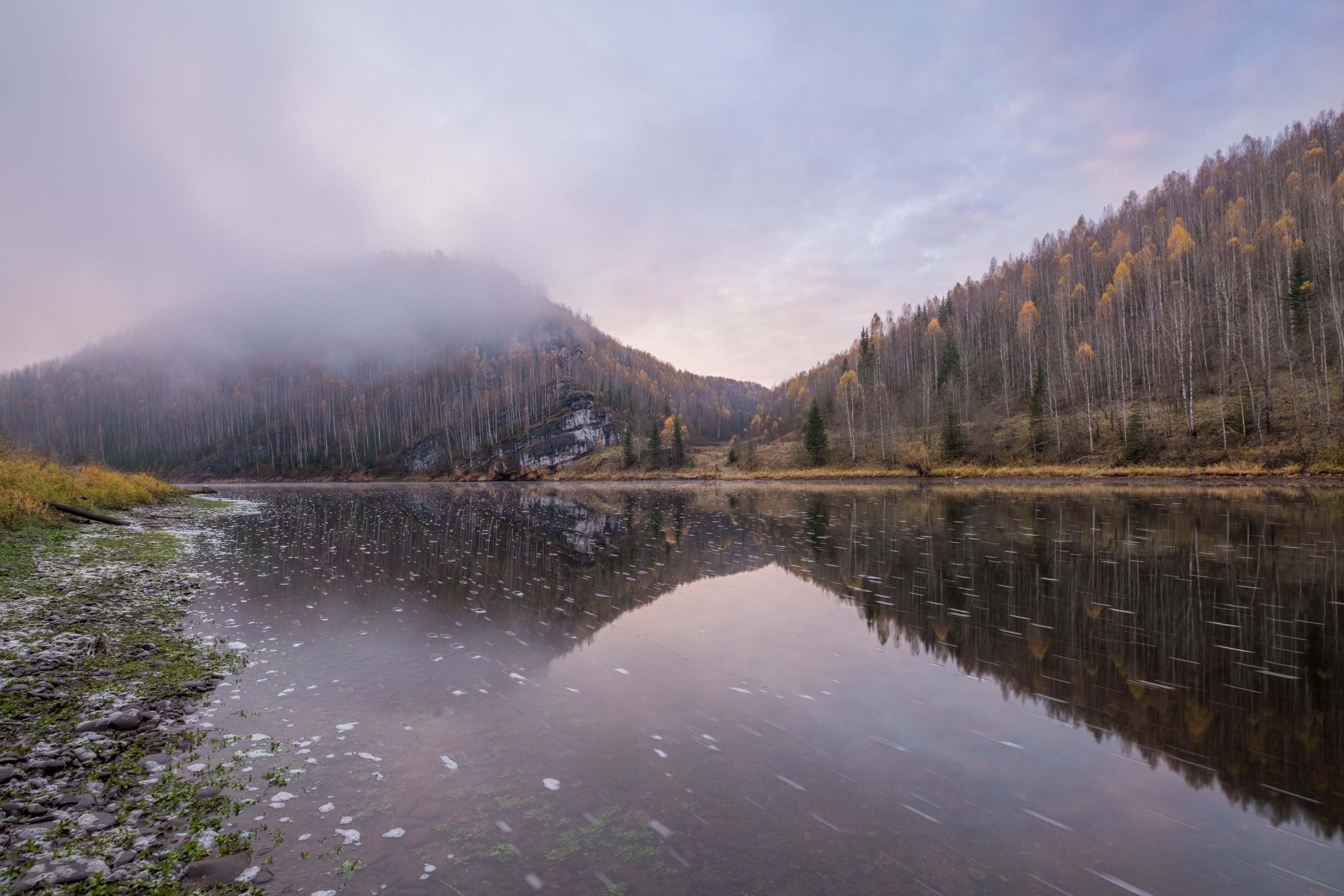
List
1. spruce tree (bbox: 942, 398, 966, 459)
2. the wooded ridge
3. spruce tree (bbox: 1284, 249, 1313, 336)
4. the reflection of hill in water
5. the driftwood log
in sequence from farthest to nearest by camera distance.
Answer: spruce tree (bbox: 942, 398, 966, 459), spruce tree (bbox: 1284, 249, 1313, 336), the wooded ridge, the driftwood log, the reflection of hill in water

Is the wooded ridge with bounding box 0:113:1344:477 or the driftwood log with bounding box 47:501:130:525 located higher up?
the wooded ridge with bounding box 0:113:1344:477

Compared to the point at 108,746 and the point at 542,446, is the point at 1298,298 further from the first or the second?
the point at 542,446

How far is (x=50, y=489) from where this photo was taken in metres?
23.5

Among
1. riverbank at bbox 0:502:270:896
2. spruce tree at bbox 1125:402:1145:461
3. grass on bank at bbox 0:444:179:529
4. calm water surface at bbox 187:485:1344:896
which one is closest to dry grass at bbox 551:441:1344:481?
spruce tree at bbox 1125:402:1145:461

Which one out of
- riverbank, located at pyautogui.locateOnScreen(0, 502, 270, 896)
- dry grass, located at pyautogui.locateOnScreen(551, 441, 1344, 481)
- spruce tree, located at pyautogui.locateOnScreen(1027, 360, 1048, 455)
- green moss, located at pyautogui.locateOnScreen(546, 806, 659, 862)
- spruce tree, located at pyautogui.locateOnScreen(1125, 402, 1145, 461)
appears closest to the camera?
riverbank, located at pyautogui.locateOnScreen(0, 502, 270, 896)

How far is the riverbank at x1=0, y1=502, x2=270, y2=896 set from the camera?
416 cm

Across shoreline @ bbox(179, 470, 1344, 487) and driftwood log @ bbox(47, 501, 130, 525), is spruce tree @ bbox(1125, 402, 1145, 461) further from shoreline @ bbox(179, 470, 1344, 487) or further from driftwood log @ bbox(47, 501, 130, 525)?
driftwood log @ bbox(47, 501, 130, 525)

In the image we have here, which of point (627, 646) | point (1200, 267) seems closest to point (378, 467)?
point (627, 646)

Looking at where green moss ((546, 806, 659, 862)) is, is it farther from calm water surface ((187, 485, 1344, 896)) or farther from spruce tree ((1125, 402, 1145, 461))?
spruce tree ((1125, 402, 1145, 461))

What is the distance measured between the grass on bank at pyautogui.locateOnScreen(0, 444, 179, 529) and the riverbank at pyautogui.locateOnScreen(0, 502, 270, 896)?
379 inches

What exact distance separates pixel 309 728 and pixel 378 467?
151 meters

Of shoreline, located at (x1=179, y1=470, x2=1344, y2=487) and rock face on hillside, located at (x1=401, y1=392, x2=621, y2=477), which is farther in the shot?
rock face on hillside, located at (x1=401, y1=392, x2=621, y2=477)

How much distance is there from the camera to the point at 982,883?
4.27 metres


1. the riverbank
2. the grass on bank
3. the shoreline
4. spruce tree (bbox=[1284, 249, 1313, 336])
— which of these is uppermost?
spruce tree (bbox=[1284, 249, 1313, 336])
